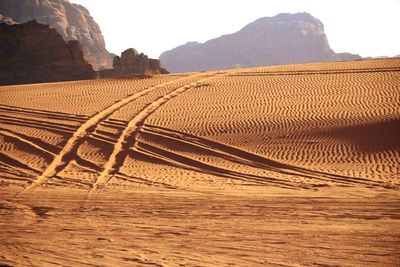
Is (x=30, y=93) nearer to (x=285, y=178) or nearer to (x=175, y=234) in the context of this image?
(x=285, y=178)

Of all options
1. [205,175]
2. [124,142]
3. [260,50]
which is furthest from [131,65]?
[260,50]

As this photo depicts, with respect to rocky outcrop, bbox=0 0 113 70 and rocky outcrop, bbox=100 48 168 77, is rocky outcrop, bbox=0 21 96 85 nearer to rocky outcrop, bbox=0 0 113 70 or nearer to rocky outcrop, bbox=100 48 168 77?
rocky outcrop, bbox=100 48 168 77

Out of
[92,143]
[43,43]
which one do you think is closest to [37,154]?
[92,143]

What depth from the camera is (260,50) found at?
341 ft

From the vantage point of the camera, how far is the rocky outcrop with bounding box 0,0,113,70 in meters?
63.3

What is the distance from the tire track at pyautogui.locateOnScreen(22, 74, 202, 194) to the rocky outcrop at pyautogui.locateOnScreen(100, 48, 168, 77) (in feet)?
69.4

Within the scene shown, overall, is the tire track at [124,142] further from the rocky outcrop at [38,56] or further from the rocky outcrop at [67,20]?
the rocky outcrop at [67,20]

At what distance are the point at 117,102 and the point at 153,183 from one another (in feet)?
29.3

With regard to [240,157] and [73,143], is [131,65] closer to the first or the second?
[73,143]

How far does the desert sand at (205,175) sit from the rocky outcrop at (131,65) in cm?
1939

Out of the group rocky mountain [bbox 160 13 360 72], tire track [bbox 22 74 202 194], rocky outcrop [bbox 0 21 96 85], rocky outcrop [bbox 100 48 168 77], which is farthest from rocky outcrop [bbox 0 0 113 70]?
tire track [bbox 22 74 202 194]

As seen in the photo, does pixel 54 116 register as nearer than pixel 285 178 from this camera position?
No

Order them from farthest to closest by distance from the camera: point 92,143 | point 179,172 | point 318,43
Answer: point 318,43 → point 92,143 → point 179,172

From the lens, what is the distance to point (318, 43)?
104688 millimetres
